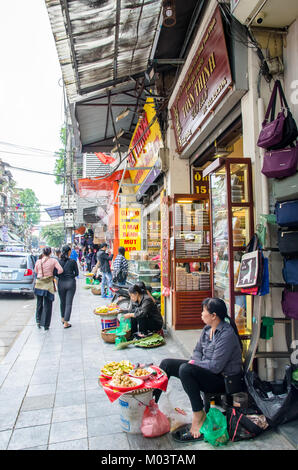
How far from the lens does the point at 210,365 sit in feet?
10.4

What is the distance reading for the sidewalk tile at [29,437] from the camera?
114 inches

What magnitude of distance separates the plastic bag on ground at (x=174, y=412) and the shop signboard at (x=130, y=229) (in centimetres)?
703

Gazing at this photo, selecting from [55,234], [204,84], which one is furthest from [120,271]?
[55,234]

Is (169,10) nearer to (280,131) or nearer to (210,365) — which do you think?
(280,131)

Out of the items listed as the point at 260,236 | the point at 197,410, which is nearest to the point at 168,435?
the point at 197,410

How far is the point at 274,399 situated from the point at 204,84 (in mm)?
4163

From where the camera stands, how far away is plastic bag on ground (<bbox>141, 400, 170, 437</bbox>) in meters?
2.94

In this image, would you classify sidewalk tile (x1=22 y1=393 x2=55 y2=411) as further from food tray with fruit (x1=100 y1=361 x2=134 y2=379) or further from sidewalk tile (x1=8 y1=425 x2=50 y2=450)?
food tray with fruit (x1=100 y1=361 x2=134 y2=379)

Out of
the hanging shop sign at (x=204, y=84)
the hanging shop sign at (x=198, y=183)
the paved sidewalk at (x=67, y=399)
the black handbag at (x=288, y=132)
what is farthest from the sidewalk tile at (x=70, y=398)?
the hanging shop sign at (x=198, y=183)
